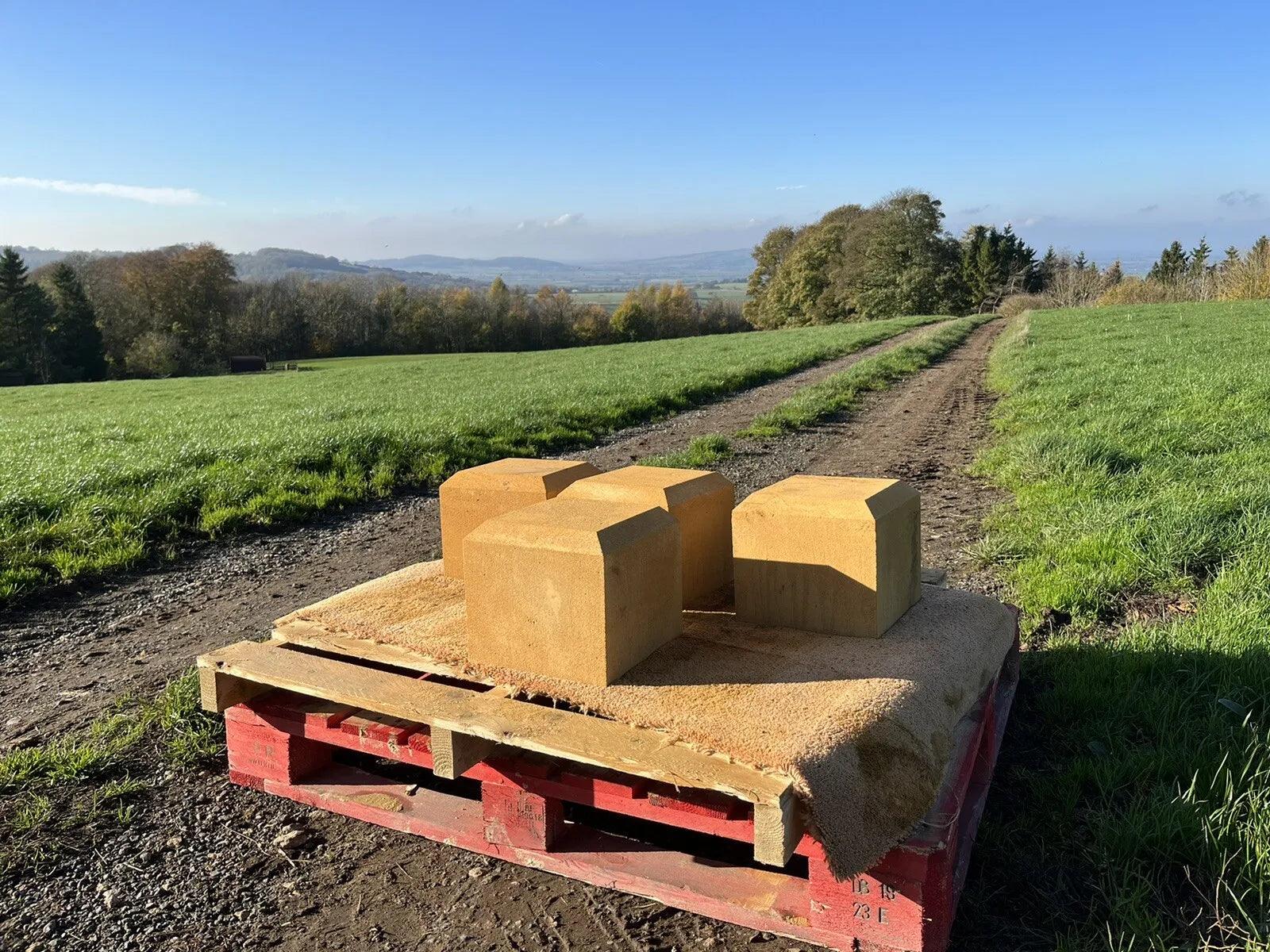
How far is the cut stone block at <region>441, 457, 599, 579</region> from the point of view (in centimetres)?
324

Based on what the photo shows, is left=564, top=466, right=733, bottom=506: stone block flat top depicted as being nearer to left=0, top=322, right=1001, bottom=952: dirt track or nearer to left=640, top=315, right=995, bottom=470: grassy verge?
left=0, top=322, right=1001, bottom=952: dirt track

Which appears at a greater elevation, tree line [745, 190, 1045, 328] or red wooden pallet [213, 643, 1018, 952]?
tree line [745, 190, 1045, 328]

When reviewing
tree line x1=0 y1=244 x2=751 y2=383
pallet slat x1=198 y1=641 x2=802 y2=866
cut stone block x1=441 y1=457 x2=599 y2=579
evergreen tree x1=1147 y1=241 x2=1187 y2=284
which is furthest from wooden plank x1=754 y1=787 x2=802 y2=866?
evergreen tree x1=1147 y1=241 x2=1187 y2=284

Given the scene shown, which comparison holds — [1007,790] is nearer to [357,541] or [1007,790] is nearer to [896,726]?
[896,726]

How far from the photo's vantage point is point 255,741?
2.98 metres

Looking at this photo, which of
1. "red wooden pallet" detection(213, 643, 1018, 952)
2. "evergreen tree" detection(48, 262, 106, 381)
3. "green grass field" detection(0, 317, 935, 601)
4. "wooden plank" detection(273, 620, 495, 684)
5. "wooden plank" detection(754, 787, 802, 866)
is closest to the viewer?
"wooden plank" detection(754, 787, 802, 866)

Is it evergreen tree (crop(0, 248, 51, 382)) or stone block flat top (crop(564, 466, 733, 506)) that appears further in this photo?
evergreen tree (crop(0, 248, 51, 382))

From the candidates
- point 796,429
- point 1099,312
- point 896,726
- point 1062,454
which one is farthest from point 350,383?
point 1099,312

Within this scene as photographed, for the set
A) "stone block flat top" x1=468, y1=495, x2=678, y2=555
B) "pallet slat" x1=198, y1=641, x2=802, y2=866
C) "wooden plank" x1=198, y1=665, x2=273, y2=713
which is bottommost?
"wooden plank" x1=198, y1=665, x2=273, y2=713

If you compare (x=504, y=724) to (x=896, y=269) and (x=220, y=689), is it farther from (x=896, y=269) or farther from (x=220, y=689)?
(x=896, y=269)

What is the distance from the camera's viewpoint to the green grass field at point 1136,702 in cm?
232

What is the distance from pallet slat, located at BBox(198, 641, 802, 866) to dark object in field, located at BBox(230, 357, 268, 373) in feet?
194

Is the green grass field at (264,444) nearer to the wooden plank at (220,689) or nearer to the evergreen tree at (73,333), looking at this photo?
the wooden plank at (220,689)

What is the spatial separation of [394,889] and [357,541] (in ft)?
14.8
